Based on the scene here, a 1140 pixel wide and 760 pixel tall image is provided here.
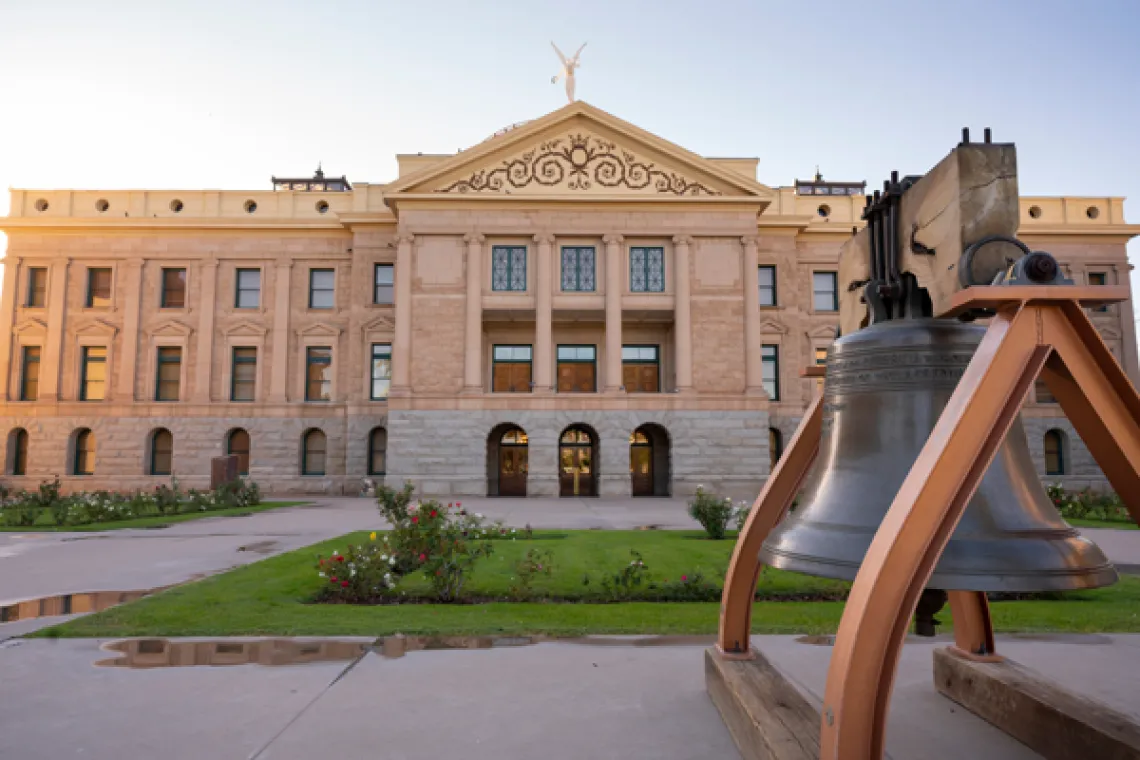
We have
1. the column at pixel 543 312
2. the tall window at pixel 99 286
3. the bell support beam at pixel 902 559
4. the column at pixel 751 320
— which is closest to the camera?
the bell support beam at pixel 902 559

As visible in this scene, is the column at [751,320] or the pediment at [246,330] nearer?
the column at [751,320]

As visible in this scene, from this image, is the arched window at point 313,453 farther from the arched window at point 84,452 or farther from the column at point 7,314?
the column at point 7,314

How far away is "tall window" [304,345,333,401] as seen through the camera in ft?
117

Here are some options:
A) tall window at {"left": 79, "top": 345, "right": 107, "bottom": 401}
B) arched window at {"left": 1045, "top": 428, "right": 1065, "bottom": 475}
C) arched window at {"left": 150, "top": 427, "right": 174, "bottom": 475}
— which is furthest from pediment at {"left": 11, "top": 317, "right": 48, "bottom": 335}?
arched window at {"left": 1045, "top": 428, "right": 1065, "bottom": 475}

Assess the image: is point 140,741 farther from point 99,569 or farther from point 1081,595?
point 1081,595

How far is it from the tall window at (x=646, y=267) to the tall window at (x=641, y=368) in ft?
11.6

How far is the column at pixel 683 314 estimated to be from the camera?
105 feet

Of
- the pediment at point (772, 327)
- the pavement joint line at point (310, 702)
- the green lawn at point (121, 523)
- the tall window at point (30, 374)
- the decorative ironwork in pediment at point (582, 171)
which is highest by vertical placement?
the decorative ironwork in pediment at point (582, 171)

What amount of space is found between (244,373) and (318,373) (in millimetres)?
3851

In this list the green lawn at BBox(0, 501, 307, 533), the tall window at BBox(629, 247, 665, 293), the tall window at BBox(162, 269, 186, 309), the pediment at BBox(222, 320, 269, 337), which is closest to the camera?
the green lawn at BBox(0, 501, 307, 533)

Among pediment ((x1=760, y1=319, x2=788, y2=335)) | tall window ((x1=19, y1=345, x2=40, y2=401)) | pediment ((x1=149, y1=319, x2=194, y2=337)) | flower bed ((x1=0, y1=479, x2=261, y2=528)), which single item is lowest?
flower bed ((x1=0, y1=479, x2=261, y2=528))

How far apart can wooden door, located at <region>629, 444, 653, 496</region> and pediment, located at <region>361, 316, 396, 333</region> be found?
1347cm

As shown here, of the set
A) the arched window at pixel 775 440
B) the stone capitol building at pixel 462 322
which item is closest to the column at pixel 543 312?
the stone capitol building at pixel 462 322

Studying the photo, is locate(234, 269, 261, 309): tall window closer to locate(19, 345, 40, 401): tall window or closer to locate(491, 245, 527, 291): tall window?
locate(19, 345, 40, 401): tall window
